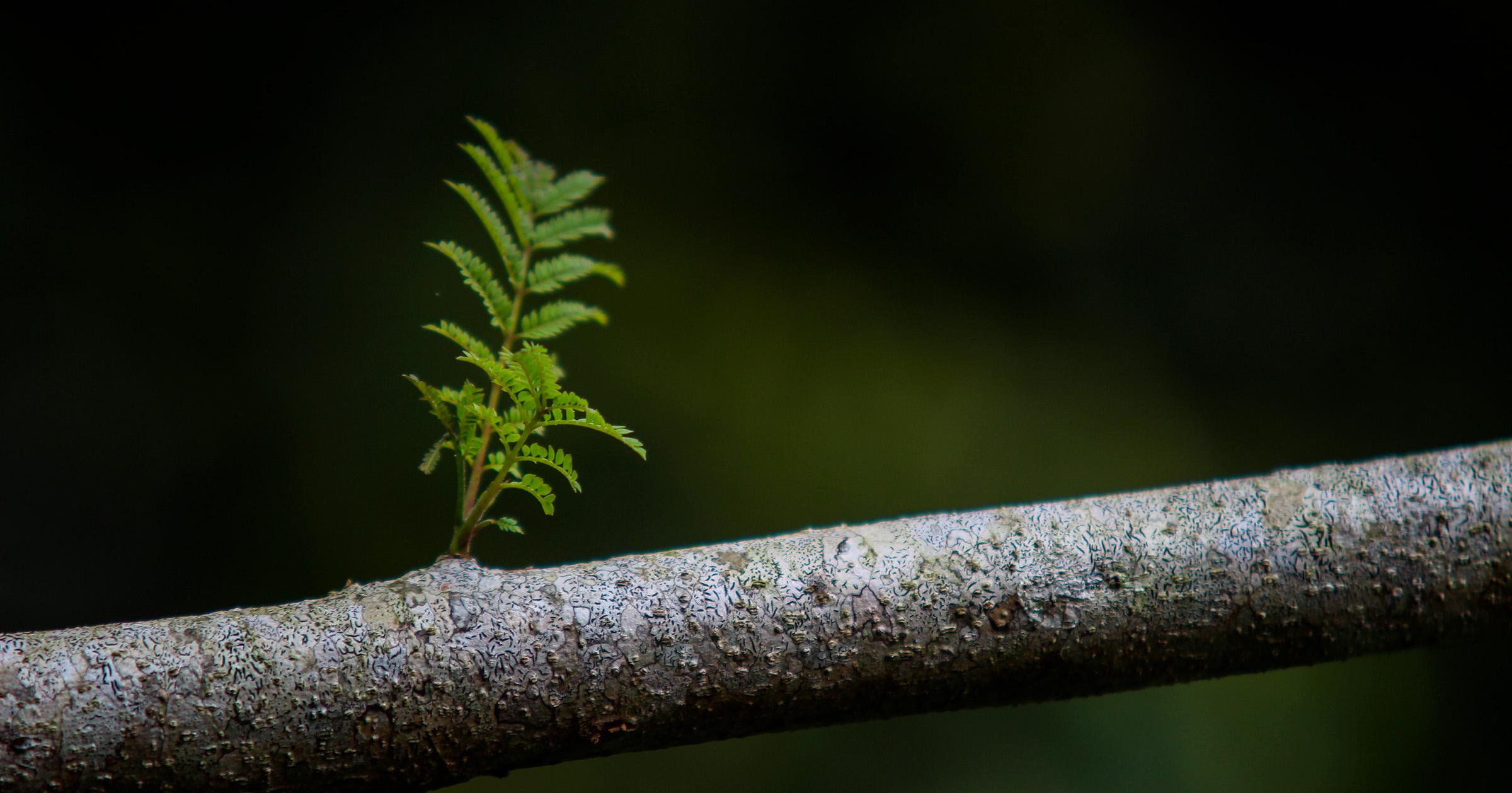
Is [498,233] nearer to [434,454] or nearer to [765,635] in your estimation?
[434,454]

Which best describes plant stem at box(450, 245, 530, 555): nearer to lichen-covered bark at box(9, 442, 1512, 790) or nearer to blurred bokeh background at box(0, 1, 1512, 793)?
lichen-covered bark at box(9, 442, 1512, 790)

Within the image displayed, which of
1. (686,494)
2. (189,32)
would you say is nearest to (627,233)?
(686,494)

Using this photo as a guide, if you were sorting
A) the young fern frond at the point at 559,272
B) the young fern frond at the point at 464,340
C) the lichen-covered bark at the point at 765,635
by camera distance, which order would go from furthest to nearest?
the young fern frond at the point at 559,272, the young fern frond at the point at 464,340, the lichen-covered bark at the point at 765,635

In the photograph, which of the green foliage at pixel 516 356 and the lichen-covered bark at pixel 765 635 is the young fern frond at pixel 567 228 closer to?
the green foliage at pixel 516 356

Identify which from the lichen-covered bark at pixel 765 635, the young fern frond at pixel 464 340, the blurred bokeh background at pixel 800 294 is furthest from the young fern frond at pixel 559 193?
the blurred bokeh background at pixel 800 294

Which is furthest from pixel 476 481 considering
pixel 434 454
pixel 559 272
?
pixel 559 272

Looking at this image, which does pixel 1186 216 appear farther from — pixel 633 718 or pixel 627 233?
pixel 633 718
